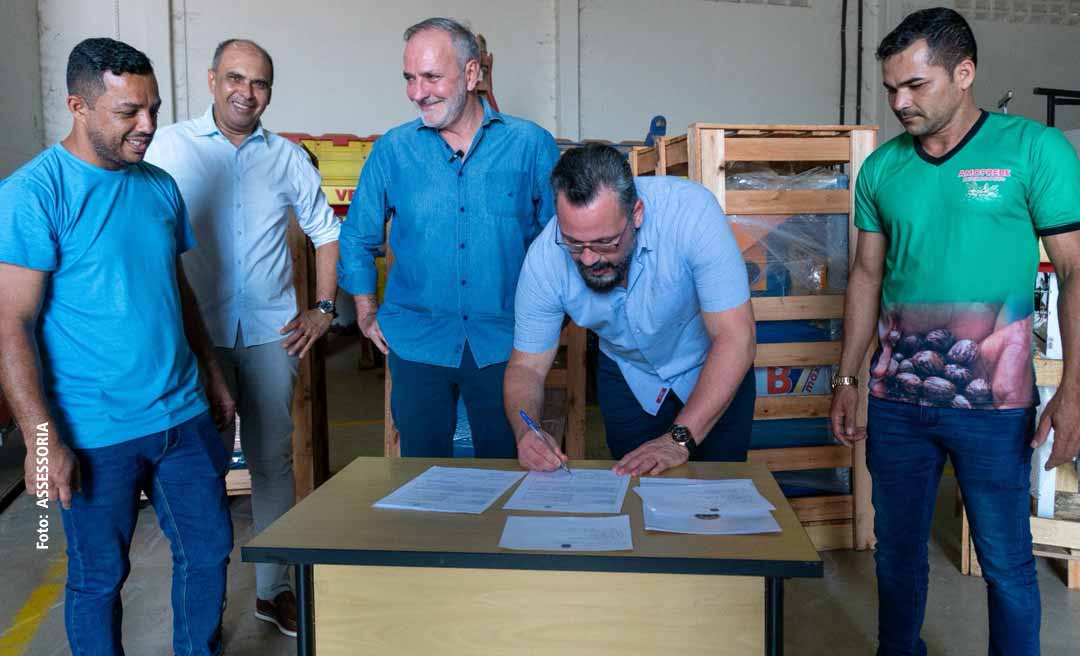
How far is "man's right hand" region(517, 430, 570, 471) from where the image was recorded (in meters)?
2.19

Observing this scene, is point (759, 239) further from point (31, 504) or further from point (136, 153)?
point (31, 504)

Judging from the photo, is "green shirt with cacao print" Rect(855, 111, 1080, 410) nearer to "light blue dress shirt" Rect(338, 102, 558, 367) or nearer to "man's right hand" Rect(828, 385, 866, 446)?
"man's right hand" Rect(828, 385, 866, 446)

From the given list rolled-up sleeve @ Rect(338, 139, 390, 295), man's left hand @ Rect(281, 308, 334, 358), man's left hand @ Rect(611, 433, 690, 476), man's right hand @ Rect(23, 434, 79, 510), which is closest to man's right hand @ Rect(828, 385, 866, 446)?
man's left hand @ Rect(611, 433, 690, 476)

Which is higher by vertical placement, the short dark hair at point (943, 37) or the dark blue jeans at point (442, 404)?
the short dark hair at point (943, 37)

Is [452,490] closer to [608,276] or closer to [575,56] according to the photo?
[608,276]

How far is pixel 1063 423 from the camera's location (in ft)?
7.06

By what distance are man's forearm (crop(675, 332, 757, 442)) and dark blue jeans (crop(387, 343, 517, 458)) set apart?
721 millimetres

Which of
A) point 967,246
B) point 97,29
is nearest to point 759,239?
point 967,246

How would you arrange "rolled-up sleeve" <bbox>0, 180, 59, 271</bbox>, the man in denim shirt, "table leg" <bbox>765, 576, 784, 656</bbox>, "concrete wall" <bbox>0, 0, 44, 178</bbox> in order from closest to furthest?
"table leg" <bbox>765, 576, 784, 656</bbox> → "rolled-up sleeve" <bbox>0, 180, 59, 271</bbox> → the man in denim shirt → "concrete wall" <bbox>0, 0, 44, 178</bbox>

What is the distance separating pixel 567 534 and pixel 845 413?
50.8 inches

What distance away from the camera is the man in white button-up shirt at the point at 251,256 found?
9.74 ft

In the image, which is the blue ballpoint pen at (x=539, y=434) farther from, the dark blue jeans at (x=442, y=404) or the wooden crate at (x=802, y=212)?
the wooden crate at (x=802, y=212)

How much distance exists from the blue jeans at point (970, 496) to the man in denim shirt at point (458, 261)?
1146 mm

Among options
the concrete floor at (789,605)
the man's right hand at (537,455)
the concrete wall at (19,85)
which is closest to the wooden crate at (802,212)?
the concrete floor at (789,605)
